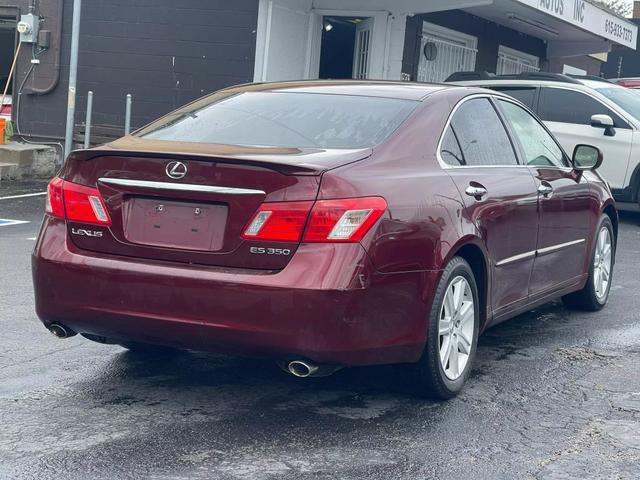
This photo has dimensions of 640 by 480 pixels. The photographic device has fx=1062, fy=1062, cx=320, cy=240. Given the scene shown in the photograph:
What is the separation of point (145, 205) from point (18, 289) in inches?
124

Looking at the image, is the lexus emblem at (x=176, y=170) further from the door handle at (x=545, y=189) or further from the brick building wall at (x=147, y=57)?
the brick building wall at (x=147, y=57)

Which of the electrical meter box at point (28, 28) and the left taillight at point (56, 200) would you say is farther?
the electrical meter box at point (28, 28)

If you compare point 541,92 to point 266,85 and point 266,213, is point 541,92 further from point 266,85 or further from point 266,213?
point 266,213

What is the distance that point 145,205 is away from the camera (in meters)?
4.58

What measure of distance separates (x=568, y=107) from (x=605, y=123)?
73 centimetres

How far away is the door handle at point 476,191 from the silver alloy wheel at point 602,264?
86.3 inches

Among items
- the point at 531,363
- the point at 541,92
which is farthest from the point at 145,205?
the point at 541,92

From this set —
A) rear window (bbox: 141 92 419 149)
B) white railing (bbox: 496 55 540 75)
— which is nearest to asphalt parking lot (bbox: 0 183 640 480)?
rear window (bbox: 141 92 419 149)

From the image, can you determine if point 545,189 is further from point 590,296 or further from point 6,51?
point 6,51

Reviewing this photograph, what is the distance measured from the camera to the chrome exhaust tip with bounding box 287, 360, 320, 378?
4418mm

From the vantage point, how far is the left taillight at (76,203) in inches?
184

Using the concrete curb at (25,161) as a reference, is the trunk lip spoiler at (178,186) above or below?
above

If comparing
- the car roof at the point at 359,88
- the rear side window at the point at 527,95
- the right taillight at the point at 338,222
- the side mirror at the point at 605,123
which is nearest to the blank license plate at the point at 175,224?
the right taillight at the point at 338,222

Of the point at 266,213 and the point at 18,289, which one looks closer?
the point at 266,213
